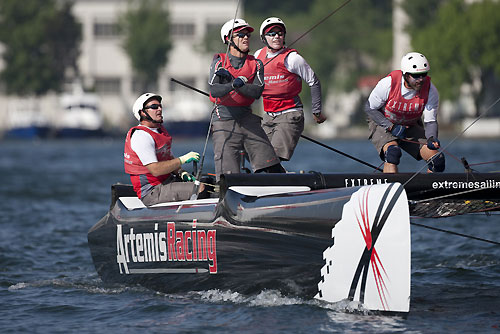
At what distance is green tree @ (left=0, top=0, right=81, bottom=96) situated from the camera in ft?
219

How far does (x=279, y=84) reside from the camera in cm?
1028

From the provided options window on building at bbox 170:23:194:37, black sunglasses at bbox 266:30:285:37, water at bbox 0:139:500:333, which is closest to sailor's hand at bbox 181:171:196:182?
water at bbox 0:139:500:333

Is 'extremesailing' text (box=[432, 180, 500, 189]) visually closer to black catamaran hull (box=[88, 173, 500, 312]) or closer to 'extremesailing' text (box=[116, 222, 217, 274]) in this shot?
black catamaran hull (box=[88, 173, 500, 312])

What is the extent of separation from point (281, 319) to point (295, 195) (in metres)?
0.90

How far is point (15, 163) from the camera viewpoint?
3416cm

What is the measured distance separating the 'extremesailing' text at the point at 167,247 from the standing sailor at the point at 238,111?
988 mm

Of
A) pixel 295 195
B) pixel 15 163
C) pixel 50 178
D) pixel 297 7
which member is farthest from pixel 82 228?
pixel 297 7

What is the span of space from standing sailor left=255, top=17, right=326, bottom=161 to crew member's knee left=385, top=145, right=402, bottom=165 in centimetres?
67

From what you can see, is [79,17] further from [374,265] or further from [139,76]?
[374,265]

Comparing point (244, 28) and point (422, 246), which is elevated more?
point (244, 28)

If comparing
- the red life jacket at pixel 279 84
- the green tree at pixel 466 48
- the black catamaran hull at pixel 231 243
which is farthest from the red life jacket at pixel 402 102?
the green tree at pixel 466 48

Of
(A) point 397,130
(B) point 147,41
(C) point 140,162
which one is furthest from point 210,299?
(B) point 147,41

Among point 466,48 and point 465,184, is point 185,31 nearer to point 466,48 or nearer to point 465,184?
point 466,48

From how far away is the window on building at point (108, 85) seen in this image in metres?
71.1
